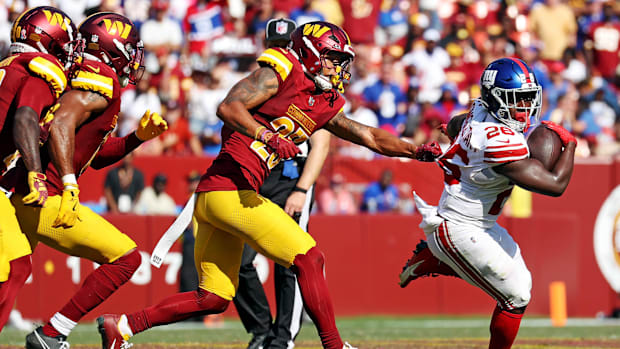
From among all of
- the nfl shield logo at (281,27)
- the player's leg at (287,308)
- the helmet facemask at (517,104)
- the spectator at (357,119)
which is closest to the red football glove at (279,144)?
the helmet facemask at (517,104)

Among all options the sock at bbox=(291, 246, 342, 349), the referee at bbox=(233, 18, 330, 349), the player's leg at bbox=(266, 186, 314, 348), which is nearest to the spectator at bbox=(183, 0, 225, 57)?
the referee at bbox=(233, 18, 330, 349)

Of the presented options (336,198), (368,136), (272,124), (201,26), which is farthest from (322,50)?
(201,26)

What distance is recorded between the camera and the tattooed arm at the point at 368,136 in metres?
6.08

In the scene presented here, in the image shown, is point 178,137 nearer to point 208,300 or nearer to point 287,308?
point 287,308

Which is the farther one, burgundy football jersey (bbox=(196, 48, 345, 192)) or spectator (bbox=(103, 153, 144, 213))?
spectator (bbox=(103, 153, 144, 213))

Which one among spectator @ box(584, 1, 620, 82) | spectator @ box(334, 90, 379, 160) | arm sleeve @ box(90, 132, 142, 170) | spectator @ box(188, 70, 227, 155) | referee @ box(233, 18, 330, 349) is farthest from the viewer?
spectator @ box(584, 1, 620, 82)

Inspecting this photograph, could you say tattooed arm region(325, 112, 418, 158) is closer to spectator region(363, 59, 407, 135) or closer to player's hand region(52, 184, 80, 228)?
player's hand region(52, 184, 80, 228)

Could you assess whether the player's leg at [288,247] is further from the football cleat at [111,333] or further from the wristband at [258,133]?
the football cleat at [111,333]

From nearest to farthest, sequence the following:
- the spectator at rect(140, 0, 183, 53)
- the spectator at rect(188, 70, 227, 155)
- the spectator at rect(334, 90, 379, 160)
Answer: the spectator at rect(334, 90, 379, 160), the spectator at rect(188, 70, 227, 155), the spectator at rect(140, 0, 183, 53)

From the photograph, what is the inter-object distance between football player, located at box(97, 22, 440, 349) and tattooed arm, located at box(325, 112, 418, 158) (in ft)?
0.24

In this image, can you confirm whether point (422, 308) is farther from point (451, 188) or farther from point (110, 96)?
point (110, 96)

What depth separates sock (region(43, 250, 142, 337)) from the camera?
5633mm

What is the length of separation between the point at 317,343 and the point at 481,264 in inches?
102

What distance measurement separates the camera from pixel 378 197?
40.1ft
